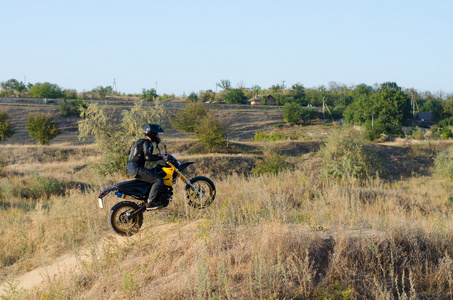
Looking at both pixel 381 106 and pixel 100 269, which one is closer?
pixel 100 269

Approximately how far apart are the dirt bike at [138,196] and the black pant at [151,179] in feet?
0.61

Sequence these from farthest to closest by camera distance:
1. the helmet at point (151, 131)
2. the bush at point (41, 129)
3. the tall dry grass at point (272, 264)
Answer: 1. the bush at point (41, 129)
2. the helmet at point (151, 131)
3. the tall dry grass at point (272, 264)

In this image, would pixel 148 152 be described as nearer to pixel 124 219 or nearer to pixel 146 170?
pixel 146 170

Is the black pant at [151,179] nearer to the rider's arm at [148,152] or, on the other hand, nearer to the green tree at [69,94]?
the rider's arm at [148,152]

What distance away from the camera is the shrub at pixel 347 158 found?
2716 cm

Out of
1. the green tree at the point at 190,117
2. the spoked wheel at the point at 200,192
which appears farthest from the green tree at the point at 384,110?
the spoked wheel at the point at 200,192

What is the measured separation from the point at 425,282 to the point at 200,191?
4.48 metres

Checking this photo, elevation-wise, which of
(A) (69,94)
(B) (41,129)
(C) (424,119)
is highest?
(A) (69,94)

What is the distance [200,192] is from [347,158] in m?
21.6

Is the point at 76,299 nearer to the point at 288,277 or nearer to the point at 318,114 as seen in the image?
the point at 288,277

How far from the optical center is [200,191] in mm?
8188

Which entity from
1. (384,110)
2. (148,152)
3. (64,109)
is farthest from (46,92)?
(148,152)

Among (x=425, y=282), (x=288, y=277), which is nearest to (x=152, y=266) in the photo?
(x=288, y=277)

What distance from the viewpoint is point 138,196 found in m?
7.57
